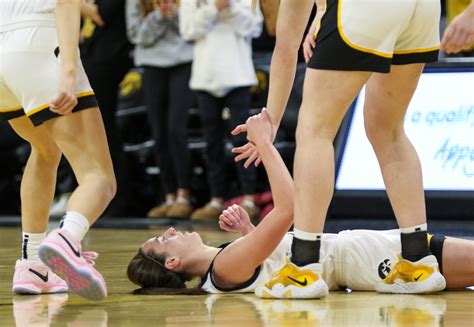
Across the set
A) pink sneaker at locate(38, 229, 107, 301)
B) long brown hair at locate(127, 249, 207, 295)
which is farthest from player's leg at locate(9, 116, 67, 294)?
pink sneaker at locate(38, 229, 107, 301)

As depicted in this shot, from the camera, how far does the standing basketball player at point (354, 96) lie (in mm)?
4180

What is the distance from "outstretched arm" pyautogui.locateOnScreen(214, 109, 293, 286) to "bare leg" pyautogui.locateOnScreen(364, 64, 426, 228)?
41 cm

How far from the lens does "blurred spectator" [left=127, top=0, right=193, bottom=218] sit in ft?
30.0

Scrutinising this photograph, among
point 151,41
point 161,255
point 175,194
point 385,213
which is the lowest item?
point 175,194

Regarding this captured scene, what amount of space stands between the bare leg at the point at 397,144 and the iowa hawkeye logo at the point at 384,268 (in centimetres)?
18

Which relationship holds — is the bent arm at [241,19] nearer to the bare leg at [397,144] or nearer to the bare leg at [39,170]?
the bare leg at [39,170]

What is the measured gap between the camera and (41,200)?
4.93m

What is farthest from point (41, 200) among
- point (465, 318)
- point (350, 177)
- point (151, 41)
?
point (151, 41)

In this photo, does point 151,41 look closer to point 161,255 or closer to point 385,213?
point 385,213

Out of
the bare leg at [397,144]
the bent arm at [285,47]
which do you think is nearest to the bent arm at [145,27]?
the bent arm at [285,47]

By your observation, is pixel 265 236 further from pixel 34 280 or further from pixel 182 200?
pixel 182 200

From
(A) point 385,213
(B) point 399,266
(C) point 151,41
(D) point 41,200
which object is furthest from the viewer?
(C) point 151,41

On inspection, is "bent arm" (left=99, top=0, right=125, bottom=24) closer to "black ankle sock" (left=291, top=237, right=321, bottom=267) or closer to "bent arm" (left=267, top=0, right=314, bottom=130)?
"bent arm" (left=267, top=0, right=314, bottom=130)

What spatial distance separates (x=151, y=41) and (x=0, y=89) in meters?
4.49
